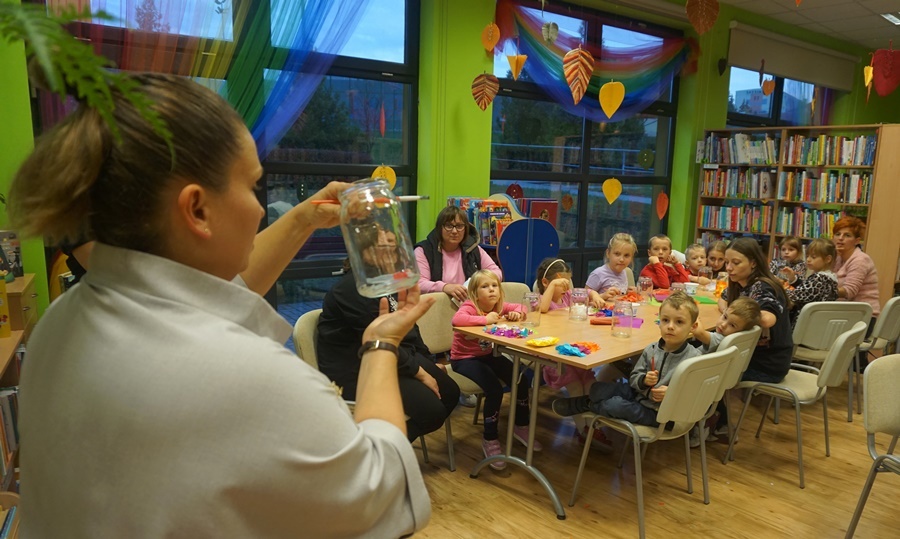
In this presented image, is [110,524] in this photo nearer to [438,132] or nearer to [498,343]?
[498,343]

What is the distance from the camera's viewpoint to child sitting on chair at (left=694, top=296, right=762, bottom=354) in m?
3.02

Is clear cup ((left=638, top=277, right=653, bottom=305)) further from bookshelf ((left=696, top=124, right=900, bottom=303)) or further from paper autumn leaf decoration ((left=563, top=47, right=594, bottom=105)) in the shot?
bookshelf ((left=696, top=124, right=900, bottom=303))

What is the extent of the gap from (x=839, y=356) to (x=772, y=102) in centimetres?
576

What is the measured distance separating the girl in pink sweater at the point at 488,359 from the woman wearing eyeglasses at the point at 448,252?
0.60m

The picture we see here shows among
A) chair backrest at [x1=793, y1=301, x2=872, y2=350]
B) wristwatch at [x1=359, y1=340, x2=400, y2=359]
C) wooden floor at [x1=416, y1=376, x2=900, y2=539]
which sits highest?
wristwatch at [x1=359, y1=340, x2=400, y2=359]

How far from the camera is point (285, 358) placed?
677 mm

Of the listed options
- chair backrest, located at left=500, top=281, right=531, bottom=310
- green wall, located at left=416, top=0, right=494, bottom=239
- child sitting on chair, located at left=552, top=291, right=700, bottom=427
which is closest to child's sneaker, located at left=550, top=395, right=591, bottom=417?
child sitting on chair, located at left=552, top=291, right=700, bottom=427

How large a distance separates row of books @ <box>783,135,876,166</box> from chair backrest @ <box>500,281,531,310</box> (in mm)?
3878

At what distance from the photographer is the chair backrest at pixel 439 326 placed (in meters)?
3.52

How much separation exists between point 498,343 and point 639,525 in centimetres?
98

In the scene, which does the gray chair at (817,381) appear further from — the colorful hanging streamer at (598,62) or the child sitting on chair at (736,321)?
the colorful hanging streamer at (598,62)

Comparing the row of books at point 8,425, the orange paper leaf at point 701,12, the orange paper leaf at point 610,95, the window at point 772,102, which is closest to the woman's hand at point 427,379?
the row of books at point 8,425

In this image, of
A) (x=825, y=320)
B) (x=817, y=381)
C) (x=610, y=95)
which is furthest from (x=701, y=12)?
(x=817, y=381)

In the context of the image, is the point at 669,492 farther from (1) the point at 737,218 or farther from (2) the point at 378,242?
(1) the point at 737,218
